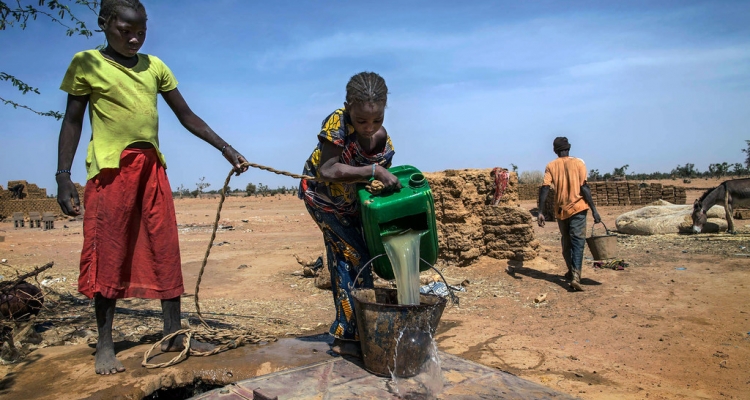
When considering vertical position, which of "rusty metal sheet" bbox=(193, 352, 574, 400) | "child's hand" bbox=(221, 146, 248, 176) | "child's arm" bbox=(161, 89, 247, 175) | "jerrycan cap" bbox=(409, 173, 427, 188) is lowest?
"rusty metal sheet" bbox=(193, 352, 574, 400)

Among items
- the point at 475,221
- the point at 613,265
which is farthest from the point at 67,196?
the point at 613,265

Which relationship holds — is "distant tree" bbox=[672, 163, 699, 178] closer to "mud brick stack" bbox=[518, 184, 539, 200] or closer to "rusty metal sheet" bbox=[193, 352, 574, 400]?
"mud brick stack" bbox=[518, 184, 539, 200]

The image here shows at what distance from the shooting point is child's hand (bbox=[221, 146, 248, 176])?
9.54 ft

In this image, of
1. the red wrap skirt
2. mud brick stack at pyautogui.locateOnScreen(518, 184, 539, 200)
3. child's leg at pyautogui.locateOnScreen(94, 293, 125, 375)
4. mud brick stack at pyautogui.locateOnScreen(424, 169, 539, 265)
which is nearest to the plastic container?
the red wrap skirt

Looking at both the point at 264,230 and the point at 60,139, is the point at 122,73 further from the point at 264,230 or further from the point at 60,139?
the point at 264,230

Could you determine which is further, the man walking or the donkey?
the donkey

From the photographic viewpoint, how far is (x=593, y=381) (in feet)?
11.2

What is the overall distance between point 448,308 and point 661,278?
9.83ft

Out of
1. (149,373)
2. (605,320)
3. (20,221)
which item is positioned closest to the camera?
(149,373)

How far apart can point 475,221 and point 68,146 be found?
565 cm

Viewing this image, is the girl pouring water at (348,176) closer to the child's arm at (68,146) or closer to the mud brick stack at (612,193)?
the child's arm at (68,146)

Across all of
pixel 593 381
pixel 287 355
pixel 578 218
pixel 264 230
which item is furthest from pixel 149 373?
pixel 264 230

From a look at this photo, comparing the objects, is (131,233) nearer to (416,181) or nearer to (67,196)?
(67,196)

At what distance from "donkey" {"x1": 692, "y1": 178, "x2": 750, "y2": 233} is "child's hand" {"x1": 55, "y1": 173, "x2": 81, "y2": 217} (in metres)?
11.5
